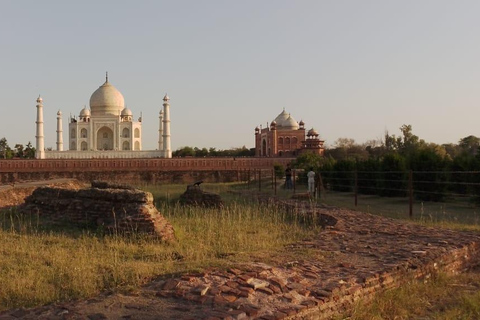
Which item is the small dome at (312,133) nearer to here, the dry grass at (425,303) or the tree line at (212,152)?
the tree line at (212,152)

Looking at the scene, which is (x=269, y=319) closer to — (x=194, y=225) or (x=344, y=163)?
(x=194, y=225)

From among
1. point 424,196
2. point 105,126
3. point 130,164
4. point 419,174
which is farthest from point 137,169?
point 424,196

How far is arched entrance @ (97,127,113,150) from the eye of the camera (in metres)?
42.7

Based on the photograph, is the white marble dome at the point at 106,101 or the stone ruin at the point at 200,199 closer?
the stone ruin at the point at 200,199

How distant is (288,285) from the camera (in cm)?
334

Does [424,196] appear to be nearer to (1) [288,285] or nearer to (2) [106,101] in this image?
(1) [288,285]

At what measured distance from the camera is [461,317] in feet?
10.8

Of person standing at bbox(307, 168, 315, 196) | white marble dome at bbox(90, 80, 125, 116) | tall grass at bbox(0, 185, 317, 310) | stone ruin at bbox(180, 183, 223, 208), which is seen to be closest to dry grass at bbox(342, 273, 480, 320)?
tall grass at bbox(0, 185, 317, 310)

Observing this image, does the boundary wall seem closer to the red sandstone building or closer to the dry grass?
the red sandstone building

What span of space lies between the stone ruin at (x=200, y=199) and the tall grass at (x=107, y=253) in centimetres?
262

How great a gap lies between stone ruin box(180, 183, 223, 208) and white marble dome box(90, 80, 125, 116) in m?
33.9

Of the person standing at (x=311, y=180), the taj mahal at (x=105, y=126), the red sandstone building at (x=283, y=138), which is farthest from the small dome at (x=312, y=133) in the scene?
the person standing at (x=311, y=180)

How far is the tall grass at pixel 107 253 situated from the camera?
348 cm

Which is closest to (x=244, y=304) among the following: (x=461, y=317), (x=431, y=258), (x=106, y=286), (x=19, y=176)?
(x=106, y=286)
